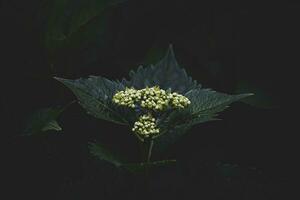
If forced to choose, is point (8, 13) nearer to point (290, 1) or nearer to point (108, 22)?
point (108, 22)

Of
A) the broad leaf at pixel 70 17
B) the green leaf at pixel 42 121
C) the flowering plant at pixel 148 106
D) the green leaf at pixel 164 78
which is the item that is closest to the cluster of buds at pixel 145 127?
the flowering plant at pixel 148 106

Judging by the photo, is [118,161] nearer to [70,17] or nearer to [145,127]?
[145,127]

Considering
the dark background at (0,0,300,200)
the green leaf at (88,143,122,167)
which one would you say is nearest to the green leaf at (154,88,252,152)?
the green leaf at (88,143,122,167)

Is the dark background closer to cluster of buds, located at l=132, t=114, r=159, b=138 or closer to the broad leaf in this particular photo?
the broad leaf

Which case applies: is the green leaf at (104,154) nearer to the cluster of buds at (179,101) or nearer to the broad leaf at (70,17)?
the cluster of buds at (179,101)

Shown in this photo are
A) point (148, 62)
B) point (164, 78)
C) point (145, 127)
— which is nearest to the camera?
point (145, 127)

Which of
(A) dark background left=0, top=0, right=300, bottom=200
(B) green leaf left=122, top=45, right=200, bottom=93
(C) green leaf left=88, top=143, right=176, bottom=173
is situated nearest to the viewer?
(C) green leaf left=88, top=143, right=176, bottom=173

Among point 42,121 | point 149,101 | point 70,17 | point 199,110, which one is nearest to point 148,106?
point 149,101
